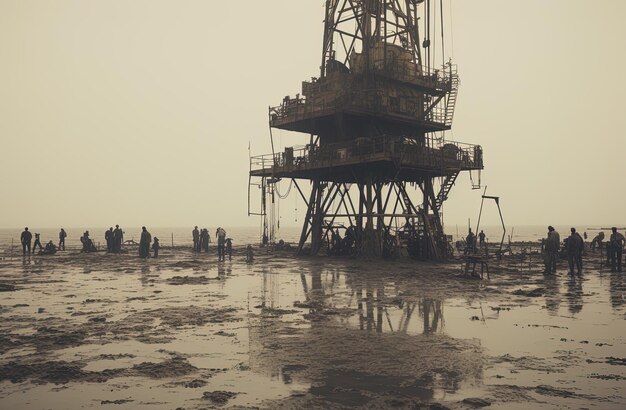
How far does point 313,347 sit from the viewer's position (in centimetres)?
987

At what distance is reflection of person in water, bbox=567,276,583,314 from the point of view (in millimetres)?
14539

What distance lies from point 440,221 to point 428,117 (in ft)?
25.5

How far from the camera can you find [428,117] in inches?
1489

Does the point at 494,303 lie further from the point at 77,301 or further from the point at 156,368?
Result: the point at 77,301

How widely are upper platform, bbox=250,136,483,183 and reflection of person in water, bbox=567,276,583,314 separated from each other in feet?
41.4

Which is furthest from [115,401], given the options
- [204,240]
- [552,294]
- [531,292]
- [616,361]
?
[204,240]

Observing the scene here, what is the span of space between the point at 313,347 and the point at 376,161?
22.7m

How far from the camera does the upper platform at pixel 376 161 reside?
3219 centimetres

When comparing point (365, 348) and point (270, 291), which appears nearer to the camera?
point (365, 348)

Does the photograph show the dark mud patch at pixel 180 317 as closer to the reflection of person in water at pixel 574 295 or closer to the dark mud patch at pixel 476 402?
the dark mud patch at pixel 476 402

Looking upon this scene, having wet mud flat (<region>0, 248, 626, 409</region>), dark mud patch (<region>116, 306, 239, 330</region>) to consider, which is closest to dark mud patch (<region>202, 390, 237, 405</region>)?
wet mud flat (<region>0, 248, 626, 409</region>)

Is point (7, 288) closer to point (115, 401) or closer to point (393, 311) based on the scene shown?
point (393, 311)

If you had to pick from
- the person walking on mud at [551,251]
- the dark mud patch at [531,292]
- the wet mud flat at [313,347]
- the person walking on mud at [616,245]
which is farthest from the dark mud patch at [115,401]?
the person walking on mud at [616,245]

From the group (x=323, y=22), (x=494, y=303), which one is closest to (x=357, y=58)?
(x=323, y=22)
